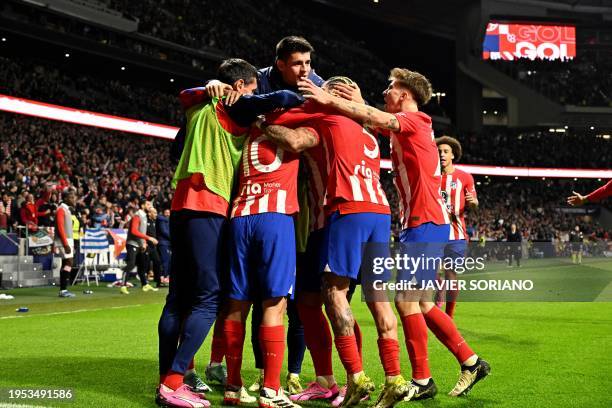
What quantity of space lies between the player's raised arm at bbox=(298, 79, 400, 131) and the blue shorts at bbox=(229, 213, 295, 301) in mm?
805

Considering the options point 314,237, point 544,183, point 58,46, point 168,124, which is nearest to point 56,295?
point 314,237

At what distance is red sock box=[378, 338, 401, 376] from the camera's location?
15.3 feet

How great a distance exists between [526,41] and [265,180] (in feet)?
177

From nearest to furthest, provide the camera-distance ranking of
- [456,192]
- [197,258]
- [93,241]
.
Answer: [197,258]
[456,192]
[93,241]

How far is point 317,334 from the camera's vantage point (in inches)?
201

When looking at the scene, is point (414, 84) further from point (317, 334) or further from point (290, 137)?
point (317, 334)

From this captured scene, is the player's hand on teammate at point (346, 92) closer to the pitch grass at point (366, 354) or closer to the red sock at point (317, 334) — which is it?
the red sock at point (317, 334)

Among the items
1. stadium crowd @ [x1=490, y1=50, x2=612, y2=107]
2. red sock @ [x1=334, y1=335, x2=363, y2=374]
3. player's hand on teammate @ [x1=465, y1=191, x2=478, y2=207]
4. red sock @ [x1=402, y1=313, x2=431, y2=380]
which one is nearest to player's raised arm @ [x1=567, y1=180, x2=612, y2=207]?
player's hand on teammate @ [x1=465, y1=191, x2=478, y2=207]

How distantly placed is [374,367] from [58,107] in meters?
23.6

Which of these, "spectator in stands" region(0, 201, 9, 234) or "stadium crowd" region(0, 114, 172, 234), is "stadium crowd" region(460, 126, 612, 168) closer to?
"stadium crowd" region(0, 114, 172, 234)

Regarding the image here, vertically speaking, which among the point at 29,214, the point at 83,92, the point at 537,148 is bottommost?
the point at 29,214

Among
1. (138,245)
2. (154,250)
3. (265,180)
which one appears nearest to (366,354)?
(265,180)

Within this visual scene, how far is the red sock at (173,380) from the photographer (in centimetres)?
466

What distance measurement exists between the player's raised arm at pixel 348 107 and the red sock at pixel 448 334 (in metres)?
1.55
